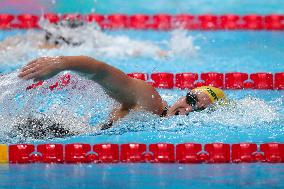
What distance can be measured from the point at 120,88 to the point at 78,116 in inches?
25.5

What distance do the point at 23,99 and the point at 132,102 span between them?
787mm

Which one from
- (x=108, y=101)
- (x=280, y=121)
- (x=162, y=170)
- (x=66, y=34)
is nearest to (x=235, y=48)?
(x=66, y=34)

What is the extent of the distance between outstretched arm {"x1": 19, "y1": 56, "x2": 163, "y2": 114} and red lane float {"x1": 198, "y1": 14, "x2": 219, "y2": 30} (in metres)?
4.40

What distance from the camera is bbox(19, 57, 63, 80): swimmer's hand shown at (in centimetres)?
393

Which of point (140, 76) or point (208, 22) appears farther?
point (208, 22)

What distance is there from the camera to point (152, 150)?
4332 mm

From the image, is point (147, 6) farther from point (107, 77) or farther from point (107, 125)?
point (107, 77)

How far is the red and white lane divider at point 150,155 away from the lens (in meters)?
4.29

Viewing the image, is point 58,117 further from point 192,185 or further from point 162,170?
point 192,185

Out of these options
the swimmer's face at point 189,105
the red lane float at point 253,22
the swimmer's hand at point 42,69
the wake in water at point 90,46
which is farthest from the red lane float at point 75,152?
the red lane float at point 253,22

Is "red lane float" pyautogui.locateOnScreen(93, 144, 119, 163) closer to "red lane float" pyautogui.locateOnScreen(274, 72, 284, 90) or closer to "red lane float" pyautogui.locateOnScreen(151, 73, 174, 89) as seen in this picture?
"red lane float" pyautogui.locateOnScreen(151, 73, 174, 89)

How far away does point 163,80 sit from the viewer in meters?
6.48

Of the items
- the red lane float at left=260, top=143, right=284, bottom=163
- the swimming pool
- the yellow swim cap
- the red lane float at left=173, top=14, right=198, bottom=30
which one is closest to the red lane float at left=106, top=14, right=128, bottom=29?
the red lane float at left=173, top=14, right=198, bottom=30

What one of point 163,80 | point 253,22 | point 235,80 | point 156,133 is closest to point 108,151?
point 156,133
